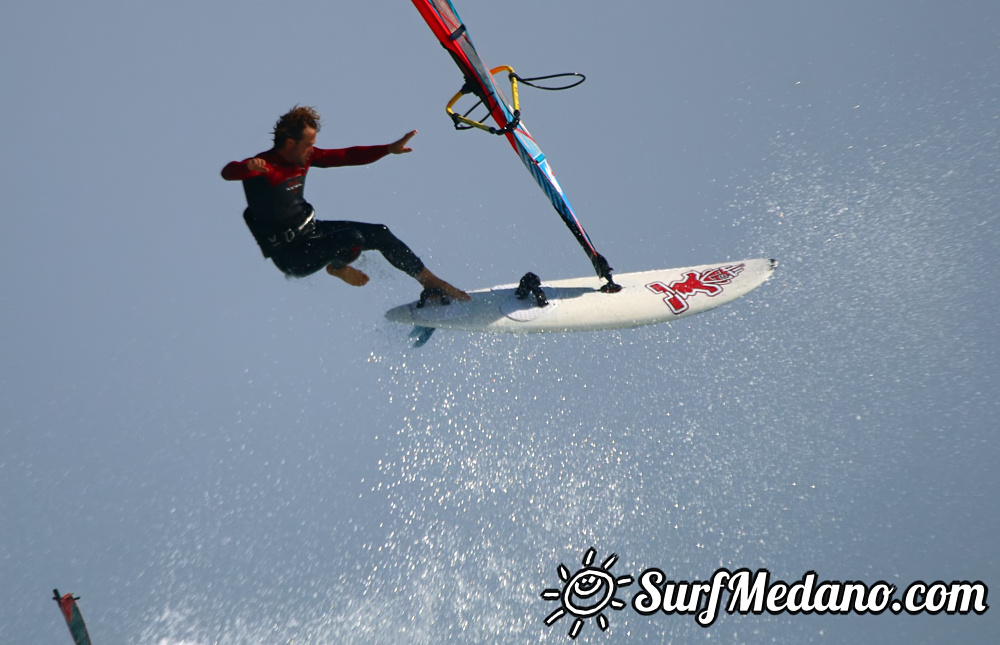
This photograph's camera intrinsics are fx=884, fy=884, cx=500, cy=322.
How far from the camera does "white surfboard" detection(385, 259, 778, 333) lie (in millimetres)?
6738

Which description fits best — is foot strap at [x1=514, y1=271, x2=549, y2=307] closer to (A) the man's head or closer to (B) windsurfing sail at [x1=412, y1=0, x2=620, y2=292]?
(B) windsurfing sail at [x1=412, y1=0, x2=620, y2=292]

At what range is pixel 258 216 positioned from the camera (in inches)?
235

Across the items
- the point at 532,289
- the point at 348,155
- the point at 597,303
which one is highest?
the point at 597,303

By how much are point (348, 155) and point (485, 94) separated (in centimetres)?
103

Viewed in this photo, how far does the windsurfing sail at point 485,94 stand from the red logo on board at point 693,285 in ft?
2.49

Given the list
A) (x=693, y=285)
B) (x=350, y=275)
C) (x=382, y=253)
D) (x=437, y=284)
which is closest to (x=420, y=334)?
(x=437, y=284)

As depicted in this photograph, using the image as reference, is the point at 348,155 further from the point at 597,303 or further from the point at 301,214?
the point at 597,303

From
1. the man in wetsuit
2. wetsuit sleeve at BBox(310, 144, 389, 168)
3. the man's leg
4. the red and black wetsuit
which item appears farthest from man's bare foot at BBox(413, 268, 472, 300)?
wetsuit sleeve at BBox(310, 144, 389, 168)

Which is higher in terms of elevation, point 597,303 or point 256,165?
point 597,303

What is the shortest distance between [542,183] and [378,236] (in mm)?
1309

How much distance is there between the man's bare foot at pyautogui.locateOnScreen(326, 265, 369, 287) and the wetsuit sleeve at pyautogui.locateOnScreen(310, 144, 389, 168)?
0.75 meters

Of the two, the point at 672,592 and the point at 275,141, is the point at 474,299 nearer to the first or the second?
the point at 275,141

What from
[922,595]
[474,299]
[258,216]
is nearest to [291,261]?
[258,216]

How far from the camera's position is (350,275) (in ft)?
21.3
